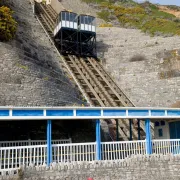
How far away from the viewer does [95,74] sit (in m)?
29.7

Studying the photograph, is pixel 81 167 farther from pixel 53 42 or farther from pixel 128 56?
pixel 53 42

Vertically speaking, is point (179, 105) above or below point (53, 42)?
below

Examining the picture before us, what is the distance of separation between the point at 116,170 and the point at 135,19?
41577mm

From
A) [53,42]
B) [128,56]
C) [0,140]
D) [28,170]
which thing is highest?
[53,42]

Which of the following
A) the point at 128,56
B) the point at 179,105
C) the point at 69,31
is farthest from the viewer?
the point at 69,31

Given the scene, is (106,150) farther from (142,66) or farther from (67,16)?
(67,16)

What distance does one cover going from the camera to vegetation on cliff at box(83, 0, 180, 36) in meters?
40.3

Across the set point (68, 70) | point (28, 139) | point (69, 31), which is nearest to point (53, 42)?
point (69, 31)

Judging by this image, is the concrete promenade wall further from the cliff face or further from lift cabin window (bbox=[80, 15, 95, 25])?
lift cabin window (bbox=[80, 15, 95, 25])

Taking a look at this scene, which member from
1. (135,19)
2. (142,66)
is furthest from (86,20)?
(135,19)

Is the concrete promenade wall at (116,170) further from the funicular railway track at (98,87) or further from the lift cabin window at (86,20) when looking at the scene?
the lift cabin window at (86,20)

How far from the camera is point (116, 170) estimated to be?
41.9 ft

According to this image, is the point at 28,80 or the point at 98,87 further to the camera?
the point at 98,87

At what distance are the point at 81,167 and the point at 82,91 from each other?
13271mm
